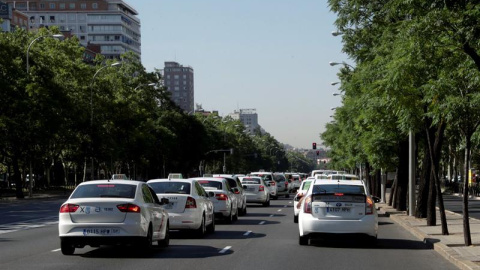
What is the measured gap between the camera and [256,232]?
24375 millimetres

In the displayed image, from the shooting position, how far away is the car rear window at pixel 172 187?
22500 millimetres

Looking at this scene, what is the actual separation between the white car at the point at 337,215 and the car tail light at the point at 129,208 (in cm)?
449

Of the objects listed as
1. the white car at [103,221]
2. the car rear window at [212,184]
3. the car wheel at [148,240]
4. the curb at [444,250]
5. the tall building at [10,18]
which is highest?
the tall building at [10,18]

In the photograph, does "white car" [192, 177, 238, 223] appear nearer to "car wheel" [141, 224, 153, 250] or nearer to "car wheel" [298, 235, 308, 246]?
"car wheel" [298, 235, 308, 246]

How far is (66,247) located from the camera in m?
17.1

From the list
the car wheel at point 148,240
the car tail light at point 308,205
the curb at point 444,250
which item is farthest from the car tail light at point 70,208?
the curb at point 444,250

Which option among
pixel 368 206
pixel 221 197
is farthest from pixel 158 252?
pixel 221 197

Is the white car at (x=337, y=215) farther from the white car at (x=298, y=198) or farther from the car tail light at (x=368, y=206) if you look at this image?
the white car at (x=298, y=198)

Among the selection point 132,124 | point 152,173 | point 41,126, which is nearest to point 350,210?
point 41,126

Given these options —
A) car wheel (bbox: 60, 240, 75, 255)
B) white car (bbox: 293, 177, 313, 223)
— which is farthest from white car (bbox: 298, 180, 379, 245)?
white car (bbox: 293, 177, 313, 223)

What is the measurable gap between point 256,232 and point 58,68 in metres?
47.8

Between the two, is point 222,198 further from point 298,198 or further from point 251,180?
point 251,180

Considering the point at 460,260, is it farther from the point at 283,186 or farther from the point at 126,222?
the point at 283,186

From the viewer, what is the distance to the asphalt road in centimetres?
1552
